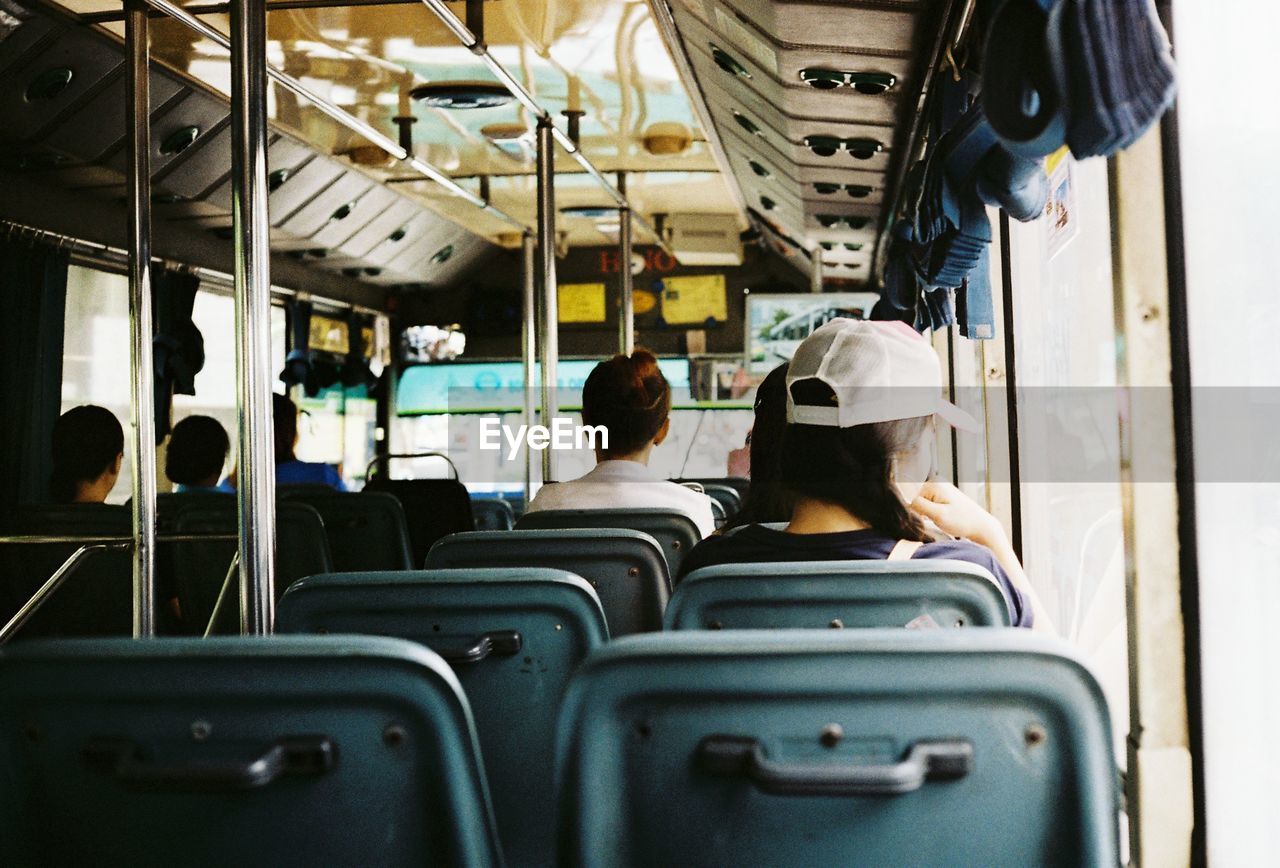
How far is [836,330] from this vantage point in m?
2.24

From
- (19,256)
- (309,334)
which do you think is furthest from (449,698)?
(309,334)

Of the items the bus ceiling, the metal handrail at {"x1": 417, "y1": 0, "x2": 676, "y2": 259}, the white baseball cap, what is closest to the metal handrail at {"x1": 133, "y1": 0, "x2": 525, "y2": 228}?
the bus ceiling

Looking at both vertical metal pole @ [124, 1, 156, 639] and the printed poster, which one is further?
vertical metal pole @ [124, 1, 156, 639]

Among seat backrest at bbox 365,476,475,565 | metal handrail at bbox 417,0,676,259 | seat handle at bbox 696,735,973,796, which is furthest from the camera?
seat backrest at bbox 365,476,475,565

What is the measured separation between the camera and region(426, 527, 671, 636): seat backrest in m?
2.66

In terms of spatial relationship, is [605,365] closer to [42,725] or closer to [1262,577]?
[1262,577]

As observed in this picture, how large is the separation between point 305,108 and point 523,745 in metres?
6.03

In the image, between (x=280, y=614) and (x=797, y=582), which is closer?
(x=797, y=582)

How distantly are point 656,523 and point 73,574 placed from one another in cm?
261

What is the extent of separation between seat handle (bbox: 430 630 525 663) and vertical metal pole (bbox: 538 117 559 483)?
4.50 m

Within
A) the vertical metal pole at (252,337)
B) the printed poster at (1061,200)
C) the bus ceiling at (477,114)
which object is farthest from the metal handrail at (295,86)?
the printed poster at (1061,200)

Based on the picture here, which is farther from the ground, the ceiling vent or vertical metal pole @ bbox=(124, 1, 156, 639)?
the ceiling vent

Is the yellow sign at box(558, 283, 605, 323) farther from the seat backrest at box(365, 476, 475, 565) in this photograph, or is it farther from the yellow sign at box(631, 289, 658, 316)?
the seat backrest at box(365, 476, 475, 565)

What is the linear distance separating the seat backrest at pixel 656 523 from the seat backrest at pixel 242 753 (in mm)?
2028
